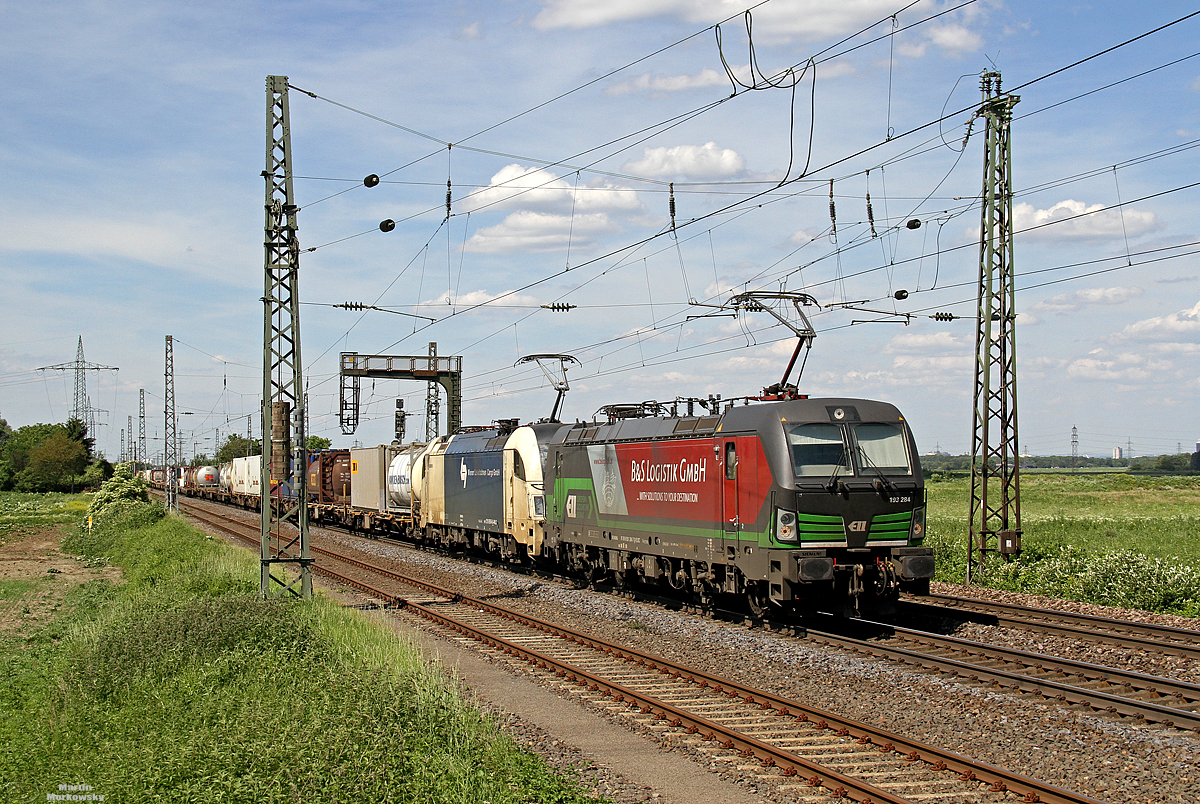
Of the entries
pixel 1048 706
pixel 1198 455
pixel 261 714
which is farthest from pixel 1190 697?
pixel 1198 455

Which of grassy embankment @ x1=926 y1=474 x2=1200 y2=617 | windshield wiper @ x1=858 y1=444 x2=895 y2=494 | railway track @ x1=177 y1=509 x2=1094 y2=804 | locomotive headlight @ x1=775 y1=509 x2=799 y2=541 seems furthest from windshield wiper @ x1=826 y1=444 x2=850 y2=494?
grassy embankment @ x1=926 y1=474 x2=1200 y2=617

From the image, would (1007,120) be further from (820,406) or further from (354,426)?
(354,426)

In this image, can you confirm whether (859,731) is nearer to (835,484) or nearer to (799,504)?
(799,504)

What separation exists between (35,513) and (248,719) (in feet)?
228

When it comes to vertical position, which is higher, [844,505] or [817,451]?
[817,451]

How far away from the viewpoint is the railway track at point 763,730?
8.55 meters

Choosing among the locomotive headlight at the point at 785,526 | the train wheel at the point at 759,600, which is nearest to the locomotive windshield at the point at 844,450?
the locomotive headlight at the point at 785,526

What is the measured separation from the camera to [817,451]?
15594 mm

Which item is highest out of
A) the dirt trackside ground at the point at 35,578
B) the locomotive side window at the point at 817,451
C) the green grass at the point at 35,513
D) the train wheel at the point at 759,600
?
the locomotive side window at the point at 817,451

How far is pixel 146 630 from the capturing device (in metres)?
13.2

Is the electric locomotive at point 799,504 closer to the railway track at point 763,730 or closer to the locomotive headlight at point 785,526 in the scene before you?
the locomotive headlight at point 785,526

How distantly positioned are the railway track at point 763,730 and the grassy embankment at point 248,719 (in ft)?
6.88

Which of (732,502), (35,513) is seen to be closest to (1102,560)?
(732,502)

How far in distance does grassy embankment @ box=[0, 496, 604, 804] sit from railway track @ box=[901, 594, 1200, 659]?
32.5 feet
